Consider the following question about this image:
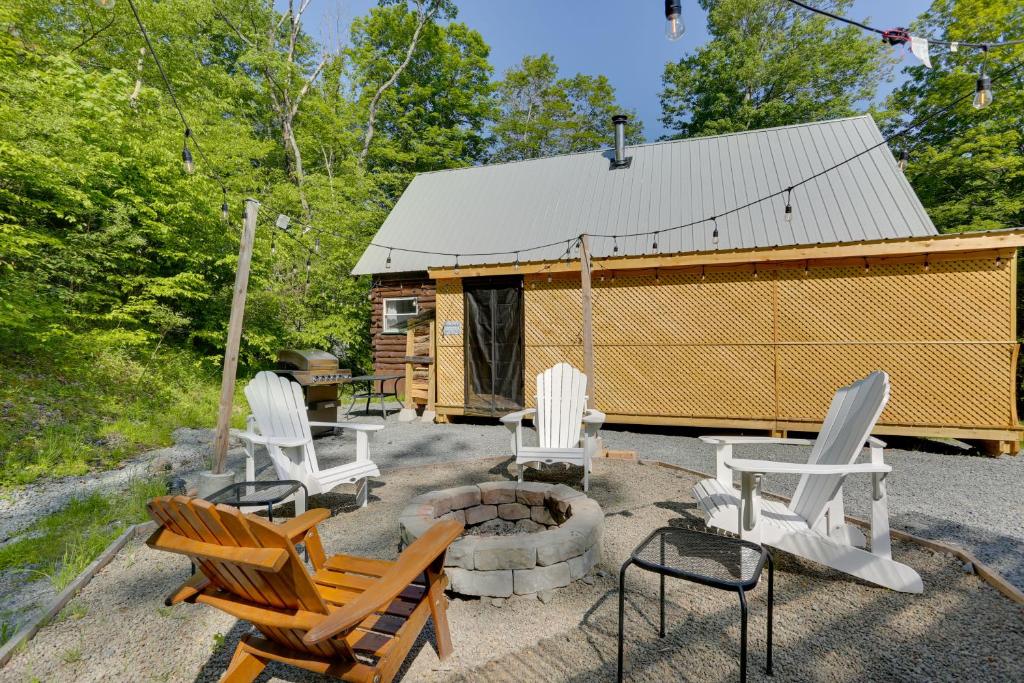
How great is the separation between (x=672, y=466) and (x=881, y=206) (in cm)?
619

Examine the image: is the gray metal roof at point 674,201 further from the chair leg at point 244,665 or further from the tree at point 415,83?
the chair leg at point 244,665

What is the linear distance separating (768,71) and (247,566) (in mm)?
21084

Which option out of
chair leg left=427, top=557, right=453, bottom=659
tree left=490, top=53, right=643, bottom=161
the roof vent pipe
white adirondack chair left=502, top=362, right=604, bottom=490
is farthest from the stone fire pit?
tree left=490, top=53, right=643, bottom=161

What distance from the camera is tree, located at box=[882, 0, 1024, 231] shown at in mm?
10656

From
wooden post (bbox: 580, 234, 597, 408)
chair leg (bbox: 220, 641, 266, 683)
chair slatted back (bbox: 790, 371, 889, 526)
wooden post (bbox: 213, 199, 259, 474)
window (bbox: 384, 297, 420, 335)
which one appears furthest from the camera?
window (bbox: 384, 297, 420, 335)

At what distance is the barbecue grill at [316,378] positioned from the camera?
607 cm

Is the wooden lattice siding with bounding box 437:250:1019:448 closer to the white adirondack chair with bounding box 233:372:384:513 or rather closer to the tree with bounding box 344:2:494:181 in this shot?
the white adirondack chair with bounding box 233:372:384:513

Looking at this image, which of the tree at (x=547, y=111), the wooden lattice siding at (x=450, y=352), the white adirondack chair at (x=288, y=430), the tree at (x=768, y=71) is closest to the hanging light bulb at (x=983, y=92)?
the white adirondack chair at (x=288, y=430)

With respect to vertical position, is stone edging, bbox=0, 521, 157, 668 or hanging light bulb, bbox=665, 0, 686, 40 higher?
hanging light bulb, bbox=665, 0, 686, 40

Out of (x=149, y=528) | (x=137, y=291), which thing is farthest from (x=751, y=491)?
(x=137, y=291)

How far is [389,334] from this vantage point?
10695 millimetres

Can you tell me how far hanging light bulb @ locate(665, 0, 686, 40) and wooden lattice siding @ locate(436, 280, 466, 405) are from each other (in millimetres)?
5474

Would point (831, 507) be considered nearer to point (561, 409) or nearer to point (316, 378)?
point (561, 409)

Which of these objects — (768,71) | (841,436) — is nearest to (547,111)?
(768,71)
